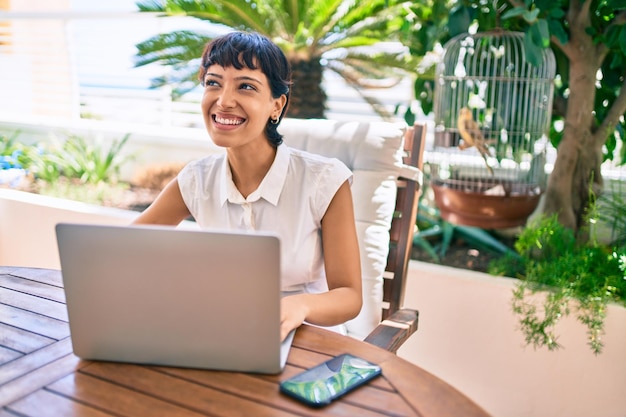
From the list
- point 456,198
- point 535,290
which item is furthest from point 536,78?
point 535,290

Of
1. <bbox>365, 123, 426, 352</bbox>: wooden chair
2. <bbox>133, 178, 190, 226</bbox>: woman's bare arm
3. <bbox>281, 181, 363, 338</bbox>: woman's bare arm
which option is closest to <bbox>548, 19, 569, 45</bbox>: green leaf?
<bbox>365, 123, 426, 352</bbox>: wooden chair

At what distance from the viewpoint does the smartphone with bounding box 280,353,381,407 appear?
0.94 metres

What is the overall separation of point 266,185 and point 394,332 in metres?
0.45

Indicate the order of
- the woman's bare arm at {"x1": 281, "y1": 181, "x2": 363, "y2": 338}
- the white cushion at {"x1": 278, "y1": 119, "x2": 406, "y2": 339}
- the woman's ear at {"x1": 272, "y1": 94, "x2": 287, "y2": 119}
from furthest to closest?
the white cushion at {"x1": 278, "y1": 119, "x2": 406, "y2": 339} < the woman's ear at {"x1": 272, "y1": 94, "x2": 287, "y2": 119} < the woman's bare arm at {"x1": 281, "y1": 181, "x2": 363, "y2": 338}

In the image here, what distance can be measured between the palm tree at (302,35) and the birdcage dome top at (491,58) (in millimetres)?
463

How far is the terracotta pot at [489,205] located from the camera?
260cm

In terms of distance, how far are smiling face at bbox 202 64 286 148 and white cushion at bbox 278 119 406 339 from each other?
1.55 feet

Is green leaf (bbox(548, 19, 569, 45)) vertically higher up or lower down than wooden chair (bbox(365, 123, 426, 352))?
higher up

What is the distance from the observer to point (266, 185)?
5.09 ft

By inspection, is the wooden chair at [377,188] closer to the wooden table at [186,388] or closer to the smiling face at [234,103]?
the smiling face at [234,103]

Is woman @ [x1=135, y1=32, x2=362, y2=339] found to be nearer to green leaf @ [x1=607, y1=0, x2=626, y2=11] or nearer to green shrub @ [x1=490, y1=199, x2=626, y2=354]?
green shrub @ [x1=490, y1=199, x2=626, y2=354]

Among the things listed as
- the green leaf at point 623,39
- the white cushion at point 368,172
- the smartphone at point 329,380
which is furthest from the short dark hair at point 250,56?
the green leaf at point 623,39

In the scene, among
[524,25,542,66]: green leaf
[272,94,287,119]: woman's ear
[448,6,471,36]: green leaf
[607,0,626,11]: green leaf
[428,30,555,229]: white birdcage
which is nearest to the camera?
[272,94,287,119]: woman's ear

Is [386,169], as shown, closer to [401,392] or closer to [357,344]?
[357,344]
